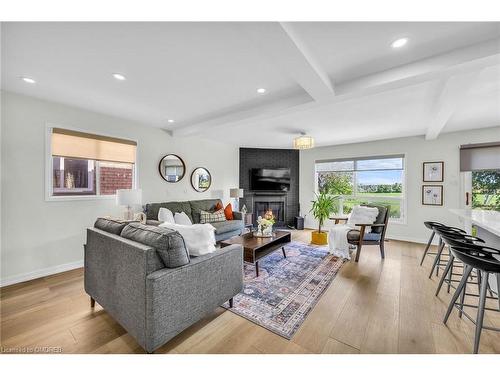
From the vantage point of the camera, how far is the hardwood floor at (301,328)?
1.60m

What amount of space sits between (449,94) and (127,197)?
4434 millimetres

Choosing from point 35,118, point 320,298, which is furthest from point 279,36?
point 35,118

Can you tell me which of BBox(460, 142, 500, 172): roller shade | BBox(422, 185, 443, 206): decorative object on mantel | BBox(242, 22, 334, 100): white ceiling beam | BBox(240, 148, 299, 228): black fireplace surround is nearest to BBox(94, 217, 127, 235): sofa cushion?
BBox(242, 22, 334, 100): white ceiling beam

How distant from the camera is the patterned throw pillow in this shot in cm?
431

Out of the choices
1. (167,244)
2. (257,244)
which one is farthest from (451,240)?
(167,244)

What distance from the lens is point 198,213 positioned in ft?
14.6

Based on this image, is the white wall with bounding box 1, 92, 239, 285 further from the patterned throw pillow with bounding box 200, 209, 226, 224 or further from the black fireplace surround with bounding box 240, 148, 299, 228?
the black fireplace surround with bounding box 240, 148, 299, 228

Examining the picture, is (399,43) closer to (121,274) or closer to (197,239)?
(197,239)

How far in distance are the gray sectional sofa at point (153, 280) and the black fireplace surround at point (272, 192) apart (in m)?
4.27

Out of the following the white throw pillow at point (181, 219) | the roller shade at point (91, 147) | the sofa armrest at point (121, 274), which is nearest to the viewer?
the sofa armrest at point (121, 274)

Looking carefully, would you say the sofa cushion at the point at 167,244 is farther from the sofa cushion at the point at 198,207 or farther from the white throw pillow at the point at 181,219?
the sofa cushion at the point at 198,207

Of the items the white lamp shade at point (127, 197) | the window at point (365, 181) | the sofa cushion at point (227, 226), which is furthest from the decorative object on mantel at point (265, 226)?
the window at point (365, 181)

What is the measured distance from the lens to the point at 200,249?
1.89 meters

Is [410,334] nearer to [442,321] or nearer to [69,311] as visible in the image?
[442,321]
